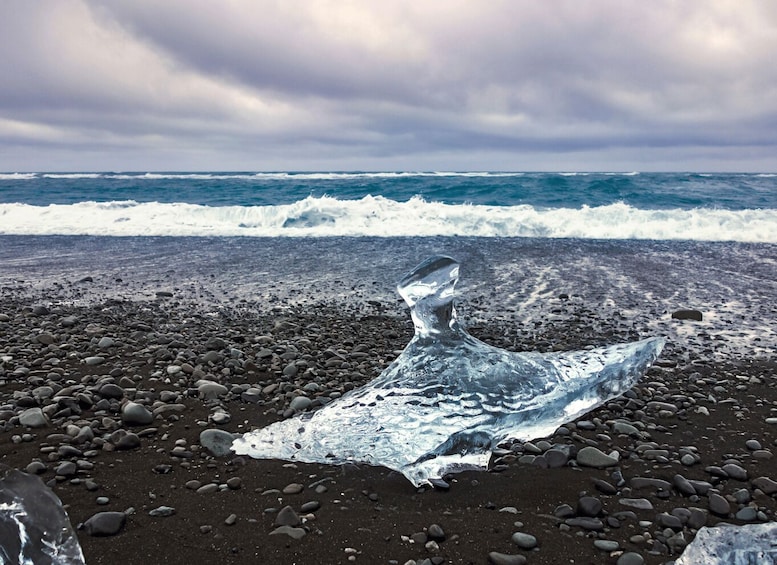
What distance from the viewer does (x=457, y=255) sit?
11969 mm

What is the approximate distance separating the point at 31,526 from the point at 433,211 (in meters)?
17.9

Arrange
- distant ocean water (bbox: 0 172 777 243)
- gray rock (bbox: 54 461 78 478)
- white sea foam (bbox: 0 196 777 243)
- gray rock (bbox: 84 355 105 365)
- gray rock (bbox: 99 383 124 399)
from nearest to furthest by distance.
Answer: gray rock (bbox: 54 461 78 478)
gray rock (bbox: 99 383 124 399)
gray rock (bbox: 84 355 105 365)
white sea foam (bbox: 0 196 777 243)
distant ocean water (bbox: 0 172 777 243)

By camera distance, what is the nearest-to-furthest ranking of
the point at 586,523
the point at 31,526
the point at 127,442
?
the point at 31,526 → the point at 586,523 → the point at 127,442

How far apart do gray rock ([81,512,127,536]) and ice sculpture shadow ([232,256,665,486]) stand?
84 centimetres

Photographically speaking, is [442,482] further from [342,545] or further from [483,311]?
[483,311]

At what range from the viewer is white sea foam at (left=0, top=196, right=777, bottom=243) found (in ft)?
52.6

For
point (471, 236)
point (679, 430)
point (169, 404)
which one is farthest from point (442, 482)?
point (471, 236)

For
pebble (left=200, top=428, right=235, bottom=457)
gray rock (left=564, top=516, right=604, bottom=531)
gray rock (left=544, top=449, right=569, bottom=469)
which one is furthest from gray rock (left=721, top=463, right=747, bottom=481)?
pebble (left=200, top=428, right=235, bottom=457)

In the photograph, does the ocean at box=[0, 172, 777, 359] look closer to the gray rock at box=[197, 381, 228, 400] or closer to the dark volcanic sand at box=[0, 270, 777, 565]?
the dark volcanic sand at box=[0, 270, 777, 565]

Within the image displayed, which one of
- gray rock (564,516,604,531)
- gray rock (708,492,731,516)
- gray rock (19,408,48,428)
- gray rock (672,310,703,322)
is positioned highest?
gray rock (19,408,48,428)

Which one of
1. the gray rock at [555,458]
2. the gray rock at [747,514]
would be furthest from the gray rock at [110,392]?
the gray rock at [747,514]

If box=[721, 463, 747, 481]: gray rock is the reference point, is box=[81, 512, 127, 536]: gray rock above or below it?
above

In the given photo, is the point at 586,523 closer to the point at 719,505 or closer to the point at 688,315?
the point at 719,505

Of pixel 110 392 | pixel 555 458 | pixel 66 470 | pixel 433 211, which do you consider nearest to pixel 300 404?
pixel 110 392
